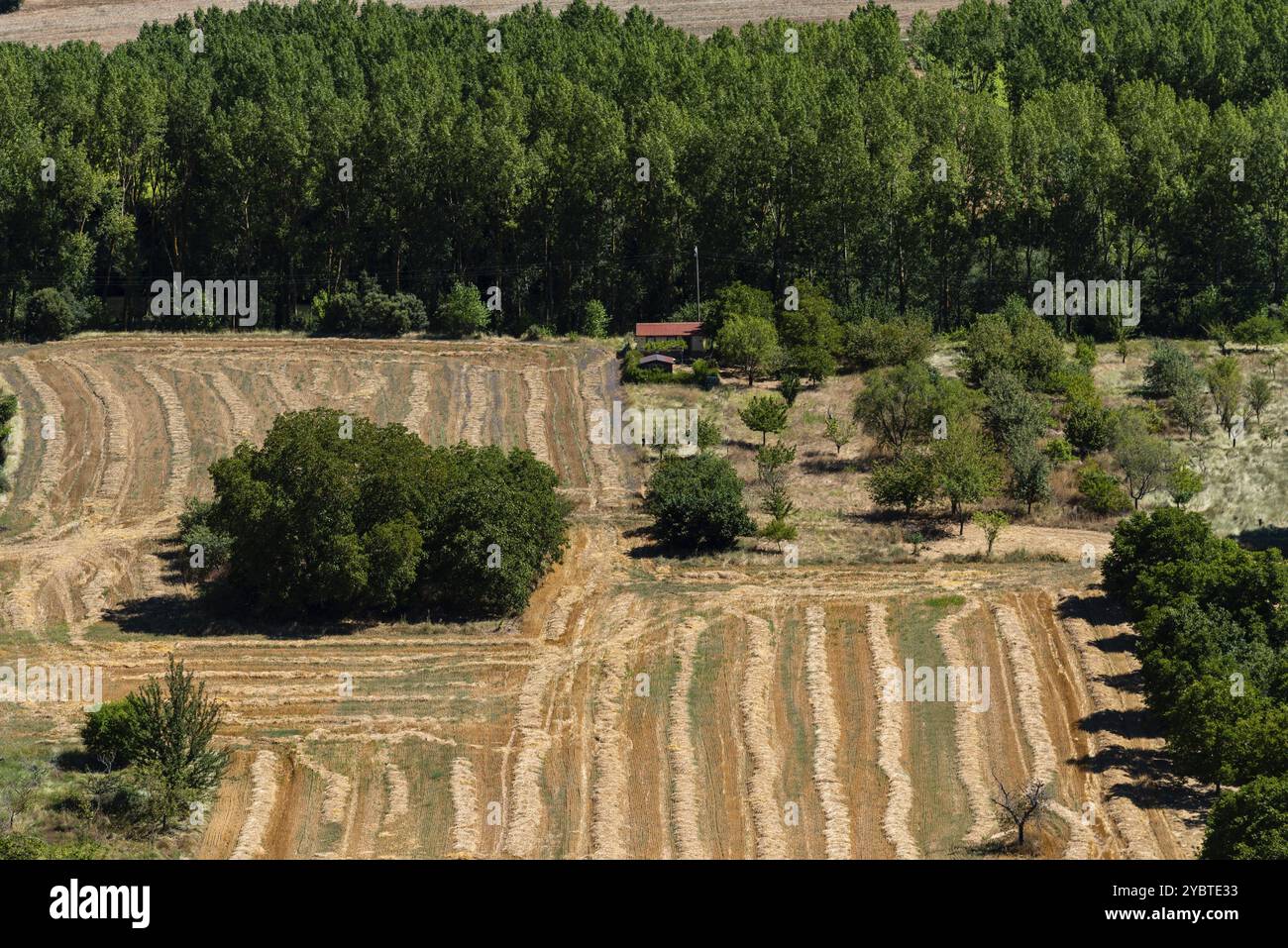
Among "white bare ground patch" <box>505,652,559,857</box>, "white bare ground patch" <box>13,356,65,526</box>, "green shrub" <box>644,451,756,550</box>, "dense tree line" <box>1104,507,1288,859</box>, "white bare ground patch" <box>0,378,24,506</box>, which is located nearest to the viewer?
"dense tree line" <box>1104,507,1288,859</box>

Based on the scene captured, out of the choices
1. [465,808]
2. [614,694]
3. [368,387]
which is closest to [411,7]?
[368,387]

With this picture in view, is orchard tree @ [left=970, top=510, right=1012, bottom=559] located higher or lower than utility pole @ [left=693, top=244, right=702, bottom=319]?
lower

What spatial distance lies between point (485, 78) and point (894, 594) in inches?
2843

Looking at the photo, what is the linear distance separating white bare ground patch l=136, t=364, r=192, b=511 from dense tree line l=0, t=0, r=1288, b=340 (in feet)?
36.8

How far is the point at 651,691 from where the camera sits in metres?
66.6

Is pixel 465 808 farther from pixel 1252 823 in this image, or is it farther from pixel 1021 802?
pixel 1252 823

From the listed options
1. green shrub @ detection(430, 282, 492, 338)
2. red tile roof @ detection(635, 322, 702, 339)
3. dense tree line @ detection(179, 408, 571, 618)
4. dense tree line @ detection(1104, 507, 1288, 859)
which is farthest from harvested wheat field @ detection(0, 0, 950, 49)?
dense tree line @ detection(1104, 507, 1288, 859)

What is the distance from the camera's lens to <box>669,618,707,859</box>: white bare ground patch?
54.2 meters

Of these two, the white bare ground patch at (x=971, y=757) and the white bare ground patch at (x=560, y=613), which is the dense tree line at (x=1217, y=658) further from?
the white bare ground patch at (x=560, y=613)

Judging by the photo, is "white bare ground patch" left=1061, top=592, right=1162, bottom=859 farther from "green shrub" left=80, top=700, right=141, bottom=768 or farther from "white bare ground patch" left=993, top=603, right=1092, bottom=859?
"green shrub" left=80, top=700, right=141, bottom=768

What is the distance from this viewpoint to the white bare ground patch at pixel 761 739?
178ft

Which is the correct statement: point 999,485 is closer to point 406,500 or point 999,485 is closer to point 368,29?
point 406,500

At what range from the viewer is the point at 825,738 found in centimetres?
6206

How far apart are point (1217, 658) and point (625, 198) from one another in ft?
213
